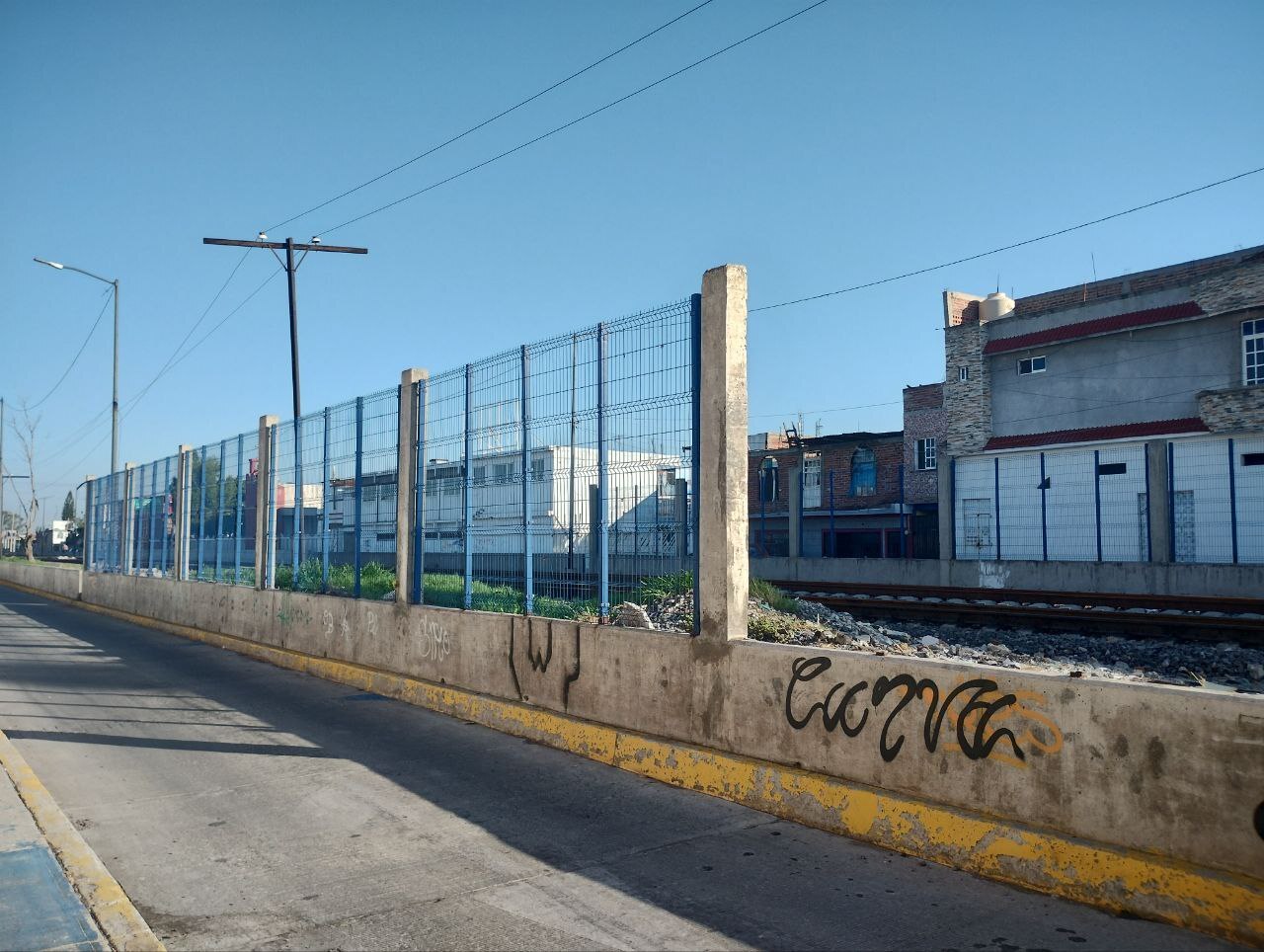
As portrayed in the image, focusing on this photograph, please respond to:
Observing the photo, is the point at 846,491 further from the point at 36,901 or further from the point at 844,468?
the point at 36,901

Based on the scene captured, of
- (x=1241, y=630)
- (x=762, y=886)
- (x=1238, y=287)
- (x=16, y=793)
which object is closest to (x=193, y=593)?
(x=16, y=793)

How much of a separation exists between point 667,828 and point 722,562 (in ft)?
6.04

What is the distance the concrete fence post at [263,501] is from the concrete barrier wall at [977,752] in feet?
27.6

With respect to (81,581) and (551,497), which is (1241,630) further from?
(81,581)

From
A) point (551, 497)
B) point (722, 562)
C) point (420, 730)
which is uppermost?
point (551, 497)

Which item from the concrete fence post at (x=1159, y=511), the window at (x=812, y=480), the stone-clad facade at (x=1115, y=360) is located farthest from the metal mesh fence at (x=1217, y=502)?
the window at (x=812, y=480)

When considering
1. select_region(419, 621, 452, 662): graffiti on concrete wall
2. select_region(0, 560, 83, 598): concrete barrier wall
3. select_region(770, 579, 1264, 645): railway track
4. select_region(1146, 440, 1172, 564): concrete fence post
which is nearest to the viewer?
select_region(419, 621, 452, 662): graffiti on concrete wall

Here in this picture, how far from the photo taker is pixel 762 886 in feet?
15.2

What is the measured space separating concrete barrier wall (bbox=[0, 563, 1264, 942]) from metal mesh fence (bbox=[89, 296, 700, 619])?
75 centimetres

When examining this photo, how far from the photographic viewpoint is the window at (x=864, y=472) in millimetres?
43688

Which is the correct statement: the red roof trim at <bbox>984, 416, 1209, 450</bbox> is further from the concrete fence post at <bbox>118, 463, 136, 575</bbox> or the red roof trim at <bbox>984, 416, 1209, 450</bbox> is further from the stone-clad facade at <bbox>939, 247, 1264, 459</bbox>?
the concrete fence post at <bbox>118, 463, 136, 575</bbox>

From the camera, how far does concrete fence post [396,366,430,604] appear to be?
34.8ft

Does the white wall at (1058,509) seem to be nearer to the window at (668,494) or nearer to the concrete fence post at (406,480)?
the concrete fence post at (406,480)

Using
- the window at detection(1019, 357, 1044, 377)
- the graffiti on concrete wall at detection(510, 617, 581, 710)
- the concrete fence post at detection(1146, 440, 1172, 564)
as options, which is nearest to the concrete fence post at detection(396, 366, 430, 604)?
the graffiti on concrete wall at detection(510, 617, 581, 710)
